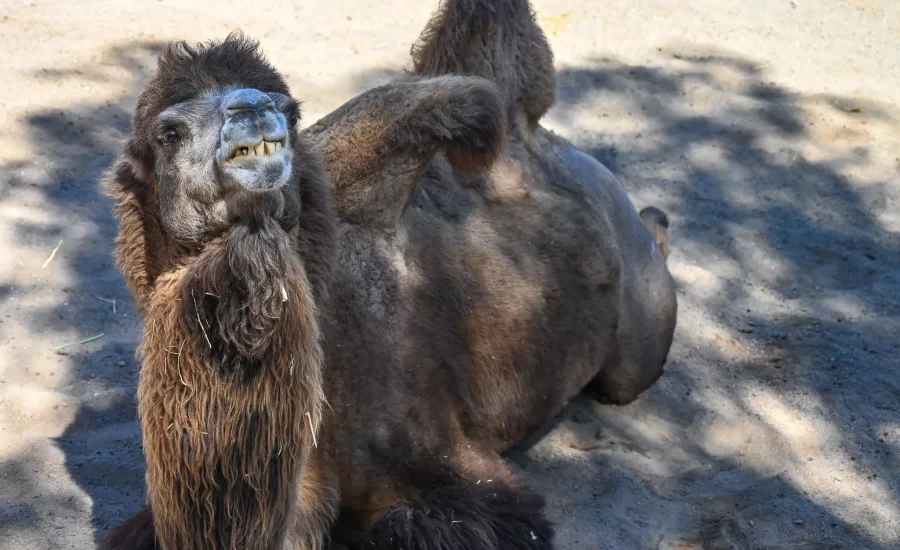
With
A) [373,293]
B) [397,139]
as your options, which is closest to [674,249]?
[397,139]

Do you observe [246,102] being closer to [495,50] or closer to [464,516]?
[464,516]

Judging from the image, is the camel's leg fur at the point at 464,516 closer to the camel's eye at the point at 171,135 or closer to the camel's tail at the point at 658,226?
the camel's eye at the point at 171,135

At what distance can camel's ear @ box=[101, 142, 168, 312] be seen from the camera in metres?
3.02

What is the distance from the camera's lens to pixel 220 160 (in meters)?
2.73

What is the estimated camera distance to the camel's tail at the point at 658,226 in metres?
5.65

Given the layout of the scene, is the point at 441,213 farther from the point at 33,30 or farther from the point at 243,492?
the point at 33,30

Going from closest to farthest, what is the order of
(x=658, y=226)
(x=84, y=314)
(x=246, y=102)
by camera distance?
(x=246, y=102)
(x=84, y=314)
(x=658, y=226)

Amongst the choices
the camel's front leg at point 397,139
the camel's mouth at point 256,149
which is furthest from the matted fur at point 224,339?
the camel's front leg at point 397,139

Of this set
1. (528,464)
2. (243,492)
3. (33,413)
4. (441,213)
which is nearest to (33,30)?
(33,413)

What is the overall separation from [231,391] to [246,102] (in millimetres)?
756

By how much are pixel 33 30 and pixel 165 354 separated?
204 inches

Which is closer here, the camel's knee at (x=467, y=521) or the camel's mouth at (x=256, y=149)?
the camel's mouth at (x=256, y=149)

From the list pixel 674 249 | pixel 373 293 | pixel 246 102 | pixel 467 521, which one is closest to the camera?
pixel 246 102

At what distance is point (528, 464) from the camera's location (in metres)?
4.52
